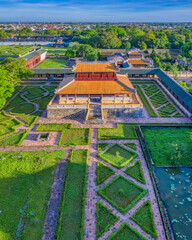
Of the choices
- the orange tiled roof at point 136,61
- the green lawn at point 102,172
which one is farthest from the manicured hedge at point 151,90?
the green lawn at point 102,172

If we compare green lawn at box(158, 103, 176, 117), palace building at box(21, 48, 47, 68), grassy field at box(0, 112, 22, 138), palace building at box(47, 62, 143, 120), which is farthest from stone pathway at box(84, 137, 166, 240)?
palace building at box(21, 48, 47, 68)

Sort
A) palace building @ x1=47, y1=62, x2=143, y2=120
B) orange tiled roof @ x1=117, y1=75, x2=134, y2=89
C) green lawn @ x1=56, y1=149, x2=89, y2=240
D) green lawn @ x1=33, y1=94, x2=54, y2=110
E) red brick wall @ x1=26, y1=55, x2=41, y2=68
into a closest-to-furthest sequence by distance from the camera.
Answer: green lawn @ x1=56, y1=149, x2=89, y2=240 < palace building @ x1=47, y1=62, x2=143, y2=120 < orange tiled roof @ x1=117, y1=75, x2=134, y2=89 < green lawn @ x1=33, y1=94, x2=54, y2=110 < red brick wall @ x1=26, y1=55, x2=41, y2=68

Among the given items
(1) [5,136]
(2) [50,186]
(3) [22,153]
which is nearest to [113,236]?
(2) [50,186]

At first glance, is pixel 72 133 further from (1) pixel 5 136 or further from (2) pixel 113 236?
(2) pixel 113 236

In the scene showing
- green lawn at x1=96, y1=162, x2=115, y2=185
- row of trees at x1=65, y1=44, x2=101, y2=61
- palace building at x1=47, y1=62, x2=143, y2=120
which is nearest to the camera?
green lawn at x1=96, y1=162, x2=115, y2=185

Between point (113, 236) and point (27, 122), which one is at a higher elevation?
point (27, 122)

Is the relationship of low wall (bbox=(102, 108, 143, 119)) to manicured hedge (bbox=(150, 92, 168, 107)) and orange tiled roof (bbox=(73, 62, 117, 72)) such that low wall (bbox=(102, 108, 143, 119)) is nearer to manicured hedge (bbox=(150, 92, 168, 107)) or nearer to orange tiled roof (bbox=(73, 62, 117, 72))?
manicured hedge (bbox=(150, 92, 168, 107))

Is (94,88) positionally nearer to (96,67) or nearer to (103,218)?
(96,67)
